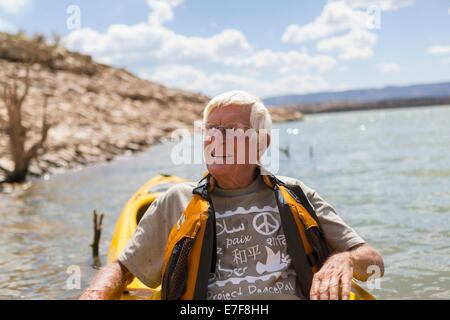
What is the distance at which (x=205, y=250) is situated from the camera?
2.15m

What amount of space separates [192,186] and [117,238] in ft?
8.21

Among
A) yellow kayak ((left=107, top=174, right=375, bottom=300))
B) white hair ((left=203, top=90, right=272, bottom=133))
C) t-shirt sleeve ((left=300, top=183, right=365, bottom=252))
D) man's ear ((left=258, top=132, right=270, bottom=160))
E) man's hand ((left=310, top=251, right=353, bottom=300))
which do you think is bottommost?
yellow kayak ((left=107, top=174, right=375, bottom=300))

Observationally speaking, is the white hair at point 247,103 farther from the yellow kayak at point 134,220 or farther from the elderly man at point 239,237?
the yellow kayak at point 134,220

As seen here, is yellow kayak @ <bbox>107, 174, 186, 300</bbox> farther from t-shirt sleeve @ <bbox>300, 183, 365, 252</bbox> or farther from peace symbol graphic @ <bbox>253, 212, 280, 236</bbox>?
t-shirt sleeve @ <bbox>300, 183, 365, 252</bbox>

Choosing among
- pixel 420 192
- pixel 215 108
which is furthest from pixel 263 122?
pixel 420 192

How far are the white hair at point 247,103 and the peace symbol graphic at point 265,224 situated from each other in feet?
1.56

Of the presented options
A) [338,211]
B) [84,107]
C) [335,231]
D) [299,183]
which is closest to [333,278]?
[335,231]

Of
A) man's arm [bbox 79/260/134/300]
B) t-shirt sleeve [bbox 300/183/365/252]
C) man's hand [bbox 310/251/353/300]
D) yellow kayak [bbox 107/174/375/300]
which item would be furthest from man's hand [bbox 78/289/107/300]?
t-shirt sleeve [bbox 300/183/365/252]

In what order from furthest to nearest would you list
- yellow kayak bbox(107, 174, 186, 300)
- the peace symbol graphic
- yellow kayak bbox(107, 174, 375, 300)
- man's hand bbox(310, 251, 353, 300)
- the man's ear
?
1. yellow kayak bbox(107, 174, 186, 300)
2. yellow kayak bbox(107, 174, 375, 300)
3. the man's ear
4. the peace symbol graphic
5. man's hand bbox(310, 251, 353, 300)

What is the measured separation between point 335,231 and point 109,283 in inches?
45.4

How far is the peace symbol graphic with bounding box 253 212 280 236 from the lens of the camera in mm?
2240

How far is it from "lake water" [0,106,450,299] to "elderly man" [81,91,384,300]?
140 inches

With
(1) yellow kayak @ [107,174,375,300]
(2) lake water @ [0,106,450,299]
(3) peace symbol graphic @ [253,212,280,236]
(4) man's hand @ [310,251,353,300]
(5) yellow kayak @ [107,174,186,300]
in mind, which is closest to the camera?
(4) man's hand @ [310,251,353,300]

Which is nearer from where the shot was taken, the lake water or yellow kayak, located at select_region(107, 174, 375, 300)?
yellow kayak, located at select_region(107, 174, 375, 300)
